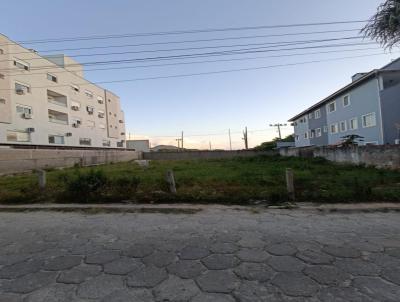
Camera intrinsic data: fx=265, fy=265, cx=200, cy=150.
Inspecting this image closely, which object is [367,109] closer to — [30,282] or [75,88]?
[30,282]

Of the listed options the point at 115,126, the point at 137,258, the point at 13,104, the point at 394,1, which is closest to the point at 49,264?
the point at 137,258

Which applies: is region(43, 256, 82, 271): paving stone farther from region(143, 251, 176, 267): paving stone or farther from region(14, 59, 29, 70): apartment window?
region(14, 59, 29, 70): apartment window

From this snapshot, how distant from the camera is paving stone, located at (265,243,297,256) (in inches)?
133

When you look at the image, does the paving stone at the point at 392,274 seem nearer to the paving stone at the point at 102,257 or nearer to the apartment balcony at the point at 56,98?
the paving stone at the point at 102,257

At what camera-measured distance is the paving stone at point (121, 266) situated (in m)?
3.00

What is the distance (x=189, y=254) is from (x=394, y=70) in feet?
81.7

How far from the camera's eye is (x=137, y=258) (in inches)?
132

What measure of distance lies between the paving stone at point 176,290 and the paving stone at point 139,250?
78 cm

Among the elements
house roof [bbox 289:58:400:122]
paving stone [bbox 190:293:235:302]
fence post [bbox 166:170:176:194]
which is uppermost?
house roof [bbox 289:58:400:122]

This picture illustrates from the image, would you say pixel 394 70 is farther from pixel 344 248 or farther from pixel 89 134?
pixel 89 134

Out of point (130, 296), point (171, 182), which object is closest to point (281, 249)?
point (130, 296)

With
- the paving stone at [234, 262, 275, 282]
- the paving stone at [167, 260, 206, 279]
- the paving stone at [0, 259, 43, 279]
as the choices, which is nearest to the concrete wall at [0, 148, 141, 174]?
the paving stone at [0, 259, 43, 279]

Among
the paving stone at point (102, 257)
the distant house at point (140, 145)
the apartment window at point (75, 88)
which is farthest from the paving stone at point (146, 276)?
the distant house at point (140, 145)

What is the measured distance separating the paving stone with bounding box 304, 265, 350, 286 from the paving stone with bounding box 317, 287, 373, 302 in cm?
11
